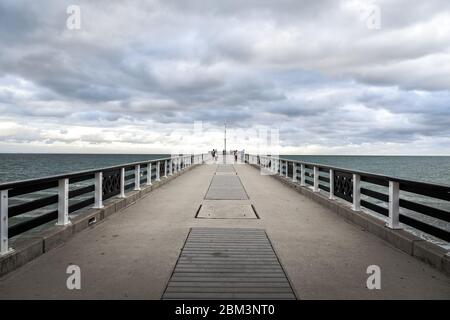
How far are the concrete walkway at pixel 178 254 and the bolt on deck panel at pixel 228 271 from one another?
15 centimetres

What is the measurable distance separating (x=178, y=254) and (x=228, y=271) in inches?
42.7

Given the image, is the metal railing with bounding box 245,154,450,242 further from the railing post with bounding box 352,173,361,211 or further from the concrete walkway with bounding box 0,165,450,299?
the concrete walkway with bounding box 0,165,450,299

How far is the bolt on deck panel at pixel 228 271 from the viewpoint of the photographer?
3.87 meters

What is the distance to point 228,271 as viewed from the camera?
4531mm

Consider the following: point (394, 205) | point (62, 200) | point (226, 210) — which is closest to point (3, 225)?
point (62, 200)

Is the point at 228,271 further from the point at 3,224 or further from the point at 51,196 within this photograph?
the point at 51,196

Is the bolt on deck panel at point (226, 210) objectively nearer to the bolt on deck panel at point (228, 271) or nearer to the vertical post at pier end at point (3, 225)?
the bolt on deck panel at point (228, 271)

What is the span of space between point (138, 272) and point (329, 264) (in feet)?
8.85

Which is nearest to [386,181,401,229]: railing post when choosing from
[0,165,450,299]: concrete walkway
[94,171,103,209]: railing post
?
[0,165,450,299]: concrete walkway

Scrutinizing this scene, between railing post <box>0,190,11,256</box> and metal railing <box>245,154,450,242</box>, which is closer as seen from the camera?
railing post <box>0,190,11,256</box>

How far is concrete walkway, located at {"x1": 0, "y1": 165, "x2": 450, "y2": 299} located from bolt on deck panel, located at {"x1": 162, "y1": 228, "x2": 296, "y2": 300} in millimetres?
154

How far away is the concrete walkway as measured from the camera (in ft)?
12.9
